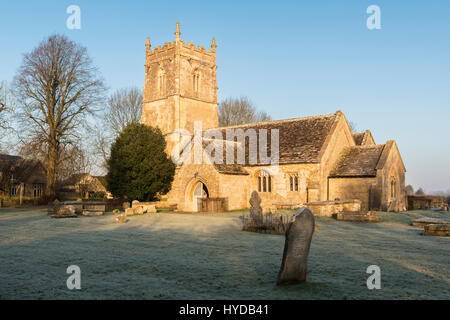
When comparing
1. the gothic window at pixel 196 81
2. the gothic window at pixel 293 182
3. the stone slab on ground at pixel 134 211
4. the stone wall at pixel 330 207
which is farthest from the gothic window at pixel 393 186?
the gothic window at pixel 196 81

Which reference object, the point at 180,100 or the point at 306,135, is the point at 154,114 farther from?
the point at 306,135

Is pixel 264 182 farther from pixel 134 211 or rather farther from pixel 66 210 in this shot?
pixel 66 210

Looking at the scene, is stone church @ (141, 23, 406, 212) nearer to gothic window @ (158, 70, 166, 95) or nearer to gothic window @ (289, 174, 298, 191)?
gothic window @ (289, 174, 298, 191)

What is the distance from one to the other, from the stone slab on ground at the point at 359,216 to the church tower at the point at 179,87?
25762mm

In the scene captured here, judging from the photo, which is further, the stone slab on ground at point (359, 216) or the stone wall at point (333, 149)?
the stone wall at point (333, 149)

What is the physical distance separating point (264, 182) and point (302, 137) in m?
4.83

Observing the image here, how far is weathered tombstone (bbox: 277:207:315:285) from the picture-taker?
713 centimetres

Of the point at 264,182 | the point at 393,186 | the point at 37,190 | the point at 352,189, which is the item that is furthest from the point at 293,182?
the point at 37,190

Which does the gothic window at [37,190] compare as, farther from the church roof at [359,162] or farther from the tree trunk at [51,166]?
the church roof at [359,162]

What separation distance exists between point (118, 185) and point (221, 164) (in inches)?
353

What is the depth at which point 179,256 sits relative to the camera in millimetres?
10039

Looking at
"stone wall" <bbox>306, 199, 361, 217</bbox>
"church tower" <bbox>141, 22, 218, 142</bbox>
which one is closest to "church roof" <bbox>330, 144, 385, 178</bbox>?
"stone wall" <bbox>306, 199, 361, 217</bbox>

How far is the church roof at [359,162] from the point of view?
89.6ft

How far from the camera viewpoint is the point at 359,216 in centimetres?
1977
